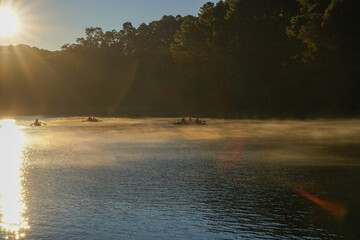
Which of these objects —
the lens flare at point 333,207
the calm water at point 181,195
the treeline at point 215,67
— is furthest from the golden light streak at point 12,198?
the treeline at point 215,67

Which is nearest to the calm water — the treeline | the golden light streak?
the golden light streak

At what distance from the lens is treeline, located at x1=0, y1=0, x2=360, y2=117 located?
217ft

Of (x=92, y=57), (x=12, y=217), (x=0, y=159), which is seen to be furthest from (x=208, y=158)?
(x=92, y=57)

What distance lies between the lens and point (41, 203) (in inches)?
516

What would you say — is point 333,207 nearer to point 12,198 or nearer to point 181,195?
point 181,195

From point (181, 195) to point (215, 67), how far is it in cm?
8395

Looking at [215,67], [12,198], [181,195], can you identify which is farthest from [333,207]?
[215,67]

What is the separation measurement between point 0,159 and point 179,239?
55.4 ft

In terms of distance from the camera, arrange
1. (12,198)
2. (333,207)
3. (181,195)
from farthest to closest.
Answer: (181,195)
(12,198)
(333,207)

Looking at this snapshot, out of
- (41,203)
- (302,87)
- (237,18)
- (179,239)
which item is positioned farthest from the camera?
(237,18)

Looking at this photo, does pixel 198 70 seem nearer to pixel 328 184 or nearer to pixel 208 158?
pixel 208 158

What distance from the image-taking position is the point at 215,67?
316 ft

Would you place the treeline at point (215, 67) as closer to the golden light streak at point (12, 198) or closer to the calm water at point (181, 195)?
the calm water at point (181, 195)

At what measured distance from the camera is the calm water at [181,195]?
10.5 meters
